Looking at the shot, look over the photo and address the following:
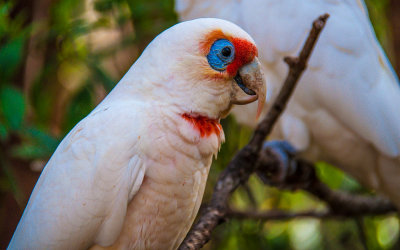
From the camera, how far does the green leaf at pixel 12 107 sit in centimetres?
147

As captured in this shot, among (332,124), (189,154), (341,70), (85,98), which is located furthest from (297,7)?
(189,154)

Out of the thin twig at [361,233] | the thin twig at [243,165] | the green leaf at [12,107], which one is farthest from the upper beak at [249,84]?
the thin twig at [361,233]

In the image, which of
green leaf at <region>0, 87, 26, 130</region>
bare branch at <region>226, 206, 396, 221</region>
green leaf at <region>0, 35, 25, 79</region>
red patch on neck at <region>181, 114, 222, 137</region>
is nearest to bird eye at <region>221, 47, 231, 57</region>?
red patch on neck at <region>181, 114, 222, 137</region>

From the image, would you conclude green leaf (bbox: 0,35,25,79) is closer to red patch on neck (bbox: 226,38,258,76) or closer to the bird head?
the bird head

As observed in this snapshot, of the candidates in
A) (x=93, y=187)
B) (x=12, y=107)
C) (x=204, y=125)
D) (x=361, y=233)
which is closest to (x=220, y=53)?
(x=204, y=125)

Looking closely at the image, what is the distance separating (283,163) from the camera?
6.42ft

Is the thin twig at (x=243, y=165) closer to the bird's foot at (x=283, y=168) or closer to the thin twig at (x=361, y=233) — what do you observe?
the bird's foot at (x=283, y=168)

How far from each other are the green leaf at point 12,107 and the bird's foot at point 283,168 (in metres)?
0.86

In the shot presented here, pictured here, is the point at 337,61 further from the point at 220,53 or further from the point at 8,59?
the point at 8,59

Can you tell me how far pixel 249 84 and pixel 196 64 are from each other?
0.13 m

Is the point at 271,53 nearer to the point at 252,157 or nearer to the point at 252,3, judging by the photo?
the point at 252,3

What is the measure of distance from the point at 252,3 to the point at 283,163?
0.62 meters

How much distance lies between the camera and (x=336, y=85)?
1836 mm

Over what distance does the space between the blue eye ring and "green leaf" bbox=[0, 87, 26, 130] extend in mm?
657
